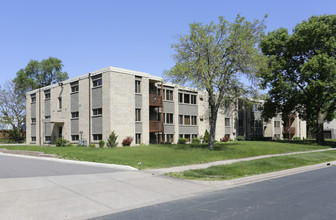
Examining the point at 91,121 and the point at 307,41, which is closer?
the point at 91,121

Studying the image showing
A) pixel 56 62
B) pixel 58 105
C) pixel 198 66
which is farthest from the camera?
pixel 56 62

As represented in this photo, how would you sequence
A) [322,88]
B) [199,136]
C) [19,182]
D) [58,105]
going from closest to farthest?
[19,182], [322,88], [58,105], [199,136]

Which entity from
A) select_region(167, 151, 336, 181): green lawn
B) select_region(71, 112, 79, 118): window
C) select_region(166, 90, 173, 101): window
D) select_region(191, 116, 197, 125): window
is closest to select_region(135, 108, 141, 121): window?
select_region(166, 90, 173, 101): window

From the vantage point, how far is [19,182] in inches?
389

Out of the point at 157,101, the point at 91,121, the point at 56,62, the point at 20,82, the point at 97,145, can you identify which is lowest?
the point at 97,145

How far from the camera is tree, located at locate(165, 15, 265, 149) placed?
22.6 metres

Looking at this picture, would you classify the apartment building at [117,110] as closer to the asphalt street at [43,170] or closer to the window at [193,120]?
the window at [193,120]

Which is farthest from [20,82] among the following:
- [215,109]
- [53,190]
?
[53,190]

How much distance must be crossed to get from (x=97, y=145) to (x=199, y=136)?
15.2 m

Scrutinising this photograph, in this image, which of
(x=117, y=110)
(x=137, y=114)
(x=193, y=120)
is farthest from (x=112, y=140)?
(x=193, y=120)

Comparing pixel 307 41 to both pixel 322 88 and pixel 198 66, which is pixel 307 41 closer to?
pixel 322 88

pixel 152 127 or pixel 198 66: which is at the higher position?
pixel 198 66

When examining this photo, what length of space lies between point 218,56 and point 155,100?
1249cm

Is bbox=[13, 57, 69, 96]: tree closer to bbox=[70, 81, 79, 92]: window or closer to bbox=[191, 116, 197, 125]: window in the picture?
bbox=[70, 81, 79, 92]: window
